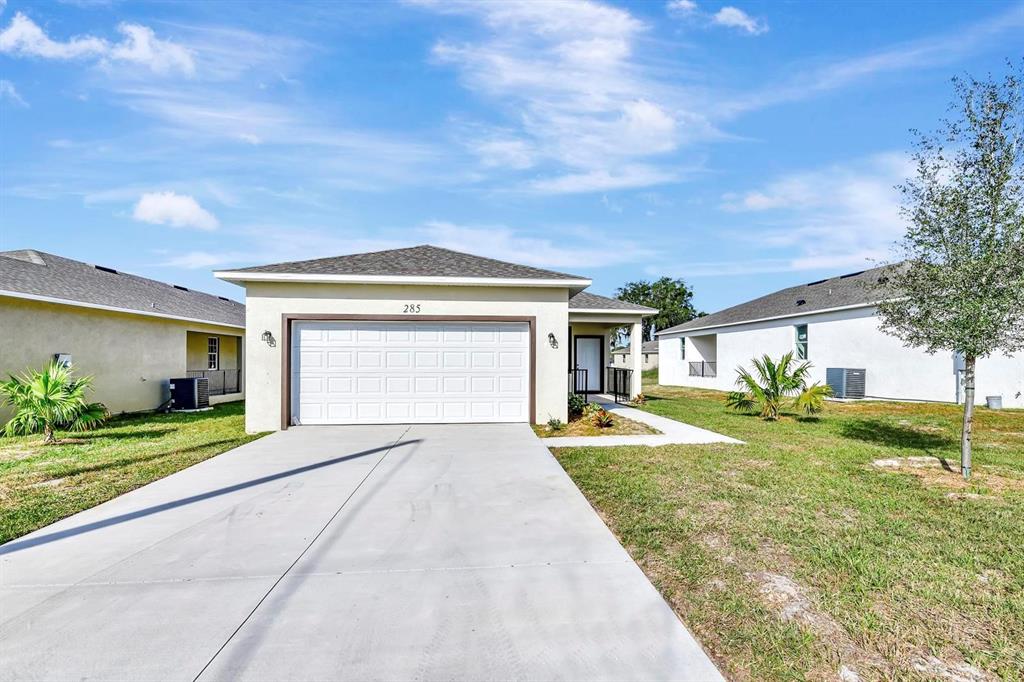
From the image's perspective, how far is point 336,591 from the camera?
128 inches

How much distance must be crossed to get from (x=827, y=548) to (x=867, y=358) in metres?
17.4

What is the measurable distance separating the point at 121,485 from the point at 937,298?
10.9m

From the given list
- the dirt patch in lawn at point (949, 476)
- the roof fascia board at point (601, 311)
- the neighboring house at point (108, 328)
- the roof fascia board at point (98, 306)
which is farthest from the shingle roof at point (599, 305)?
the neighboring house at point (108, 328)

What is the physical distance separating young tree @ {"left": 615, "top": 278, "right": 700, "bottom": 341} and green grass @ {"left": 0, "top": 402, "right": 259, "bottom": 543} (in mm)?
47417

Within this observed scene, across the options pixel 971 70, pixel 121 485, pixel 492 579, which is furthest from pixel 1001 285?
pixel 121 485

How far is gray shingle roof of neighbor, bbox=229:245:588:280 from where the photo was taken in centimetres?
1022

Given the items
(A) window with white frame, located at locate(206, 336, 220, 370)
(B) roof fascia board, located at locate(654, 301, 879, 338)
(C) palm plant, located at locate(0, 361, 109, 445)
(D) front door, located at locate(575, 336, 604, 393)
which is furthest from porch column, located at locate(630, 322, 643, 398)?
(A) window with white frame, located at locate(206, 336, 220, 370)

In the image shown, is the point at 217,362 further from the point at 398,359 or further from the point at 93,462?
the point at 93,462

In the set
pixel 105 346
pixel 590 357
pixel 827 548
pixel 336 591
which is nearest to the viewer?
pixel 336 591

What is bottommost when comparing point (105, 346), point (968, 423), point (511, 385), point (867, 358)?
point (968, 423)

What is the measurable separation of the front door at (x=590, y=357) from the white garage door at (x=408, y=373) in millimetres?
7975

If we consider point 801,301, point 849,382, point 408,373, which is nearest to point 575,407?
point 408,373

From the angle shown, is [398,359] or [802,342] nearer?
[398,359]

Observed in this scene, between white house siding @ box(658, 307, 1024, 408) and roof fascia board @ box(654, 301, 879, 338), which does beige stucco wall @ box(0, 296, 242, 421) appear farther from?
roof fascia board @ box(654, 301, 879, 338)
